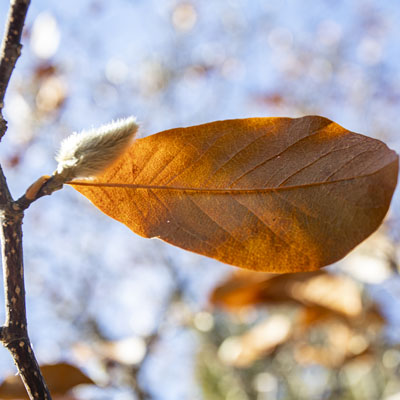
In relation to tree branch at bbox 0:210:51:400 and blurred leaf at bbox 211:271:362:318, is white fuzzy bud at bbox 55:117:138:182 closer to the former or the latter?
tree branch at bbox 0:210:51:400

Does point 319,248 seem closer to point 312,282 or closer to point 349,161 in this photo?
point 349,161

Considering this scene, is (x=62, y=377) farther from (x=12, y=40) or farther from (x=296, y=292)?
(x=296, y=292)

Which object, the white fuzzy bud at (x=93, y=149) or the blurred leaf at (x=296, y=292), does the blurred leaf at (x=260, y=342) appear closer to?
the blurred leaf at (x=296, y=292)

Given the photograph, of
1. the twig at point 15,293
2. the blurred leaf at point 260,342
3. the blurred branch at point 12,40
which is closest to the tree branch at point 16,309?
the twig at point 15,293

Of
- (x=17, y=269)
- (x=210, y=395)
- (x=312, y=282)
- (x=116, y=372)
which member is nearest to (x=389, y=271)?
(x=312, y=282)

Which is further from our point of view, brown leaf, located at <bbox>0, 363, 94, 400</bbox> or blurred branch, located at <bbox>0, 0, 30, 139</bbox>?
brown leaf, located at <bbox>0, 363, 94, 400</bbox>

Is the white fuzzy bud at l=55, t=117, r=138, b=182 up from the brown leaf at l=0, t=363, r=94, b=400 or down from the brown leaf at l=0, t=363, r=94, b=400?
up

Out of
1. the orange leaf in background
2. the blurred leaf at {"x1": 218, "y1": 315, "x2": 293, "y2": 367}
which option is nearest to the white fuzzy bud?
the orange leaf in background
